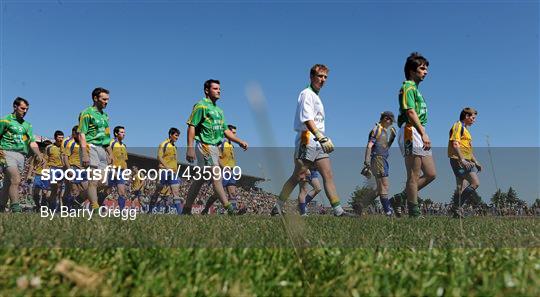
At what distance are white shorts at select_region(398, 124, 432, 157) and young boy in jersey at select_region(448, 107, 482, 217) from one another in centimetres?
261

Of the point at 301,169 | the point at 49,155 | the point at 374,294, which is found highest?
the point at 49,155

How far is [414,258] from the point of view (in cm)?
298

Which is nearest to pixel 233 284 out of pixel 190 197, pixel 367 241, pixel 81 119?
pixel 367 241

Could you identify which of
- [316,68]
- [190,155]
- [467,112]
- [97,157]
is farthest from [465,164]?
[97,157]

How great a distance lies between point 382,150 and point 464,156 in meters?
1.86

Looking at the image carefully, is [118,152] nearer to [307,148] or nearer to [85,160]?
[85,160]

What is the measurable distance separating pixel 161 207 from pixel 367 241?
1255 centimetres

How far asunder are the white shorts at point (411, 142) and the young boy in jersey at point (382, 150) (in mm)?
3479

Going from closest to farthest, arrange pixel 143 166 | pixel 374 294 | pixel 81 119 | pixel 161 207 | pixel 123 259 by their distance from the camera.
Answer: pixel 374 294 < pixel 123 259 < pixel 81 119 < pixel 161 207 < pixel 143 166

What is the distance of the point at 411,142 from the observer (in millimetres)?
7898

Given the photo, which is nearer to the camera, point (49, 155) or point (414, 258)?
point (414, 258)

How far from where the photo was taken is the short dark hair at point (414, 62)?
8023 mm

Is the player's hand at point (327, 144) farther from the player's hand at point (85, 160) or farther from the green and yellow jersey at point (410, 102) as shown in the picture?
the player's hand at point (85, 160)

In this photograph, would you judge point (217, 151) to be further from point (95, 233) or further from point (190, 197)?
point (95, 233)
